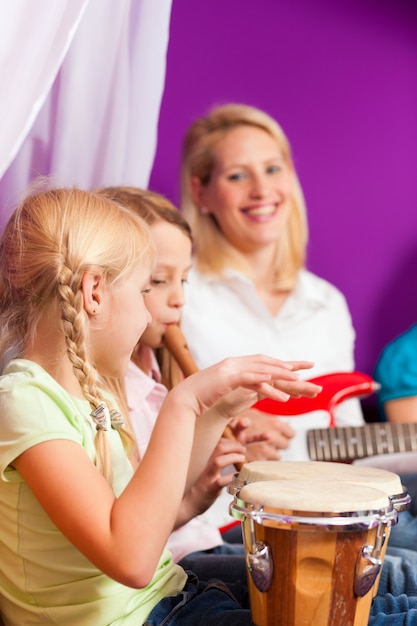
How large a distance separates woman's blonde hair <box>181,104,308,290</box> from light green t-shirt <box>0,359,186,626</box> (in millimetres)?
1266

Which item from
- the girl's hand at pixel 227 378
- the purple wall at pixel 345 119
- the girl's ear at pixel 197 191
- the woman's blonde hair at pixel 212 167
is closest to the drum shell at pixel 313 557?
the girl's hand at pixel 227 378

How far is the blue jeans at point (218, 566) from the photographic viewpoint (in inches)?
55.3

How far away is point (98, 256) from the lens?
1.14 meters

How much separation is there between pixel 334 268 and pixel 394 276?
0.20 metres

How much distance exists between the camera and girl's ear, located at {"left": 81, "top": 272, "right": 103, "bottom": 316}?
1.13 m

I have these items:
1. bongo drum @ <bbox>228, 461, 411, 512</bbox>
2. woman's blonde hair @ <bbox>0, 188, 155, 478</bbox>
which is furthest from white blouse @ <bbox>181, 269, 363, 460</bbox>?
woman's blonde hair @ <bbox>0, 188, 155, 478</bbox>

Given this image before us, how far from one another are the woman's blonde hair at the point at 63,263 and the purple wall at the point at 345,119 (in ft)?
4.51

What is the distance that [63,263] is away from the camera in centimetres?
113

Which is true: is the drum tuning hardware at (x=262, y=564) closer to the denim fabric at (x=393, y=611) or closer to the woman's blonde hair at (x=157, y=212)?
the denim fabric at (x=393, y=611)

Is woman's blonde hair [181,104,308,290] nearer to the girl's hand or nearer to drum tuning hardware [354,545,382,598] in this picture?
the girl's hand

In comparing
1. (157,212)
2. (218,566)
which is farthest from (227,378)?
(157,212)

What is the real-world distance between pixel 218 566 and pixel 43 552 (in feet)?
1.35

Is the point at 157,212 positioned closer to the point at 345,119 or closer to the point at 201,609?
the point at 201,609

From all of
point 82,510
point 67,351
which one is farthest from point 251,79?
point 82,510
